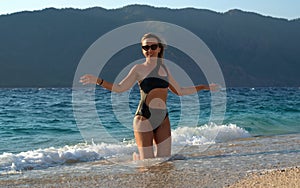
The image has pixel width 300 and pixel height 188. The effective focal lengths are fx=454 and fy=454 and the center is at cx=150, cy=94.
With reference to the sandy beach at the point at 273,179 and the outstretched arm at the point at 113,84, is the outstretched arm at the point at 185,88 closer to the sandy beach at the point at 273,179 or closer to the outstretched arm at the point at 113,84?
the outstretched arm at the point at 113,84

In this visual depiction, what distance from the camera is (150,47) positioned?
7.04 metres

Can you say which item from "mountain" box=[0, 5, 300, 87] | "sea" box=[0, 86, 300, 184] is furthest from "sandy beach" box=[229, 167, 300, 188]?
"mountain" box=[0, 5, 300, 87]

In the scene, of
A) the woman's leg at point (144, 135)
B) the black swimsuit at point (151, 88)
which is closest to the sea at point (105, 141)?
the woman's leg at point (144, 135)

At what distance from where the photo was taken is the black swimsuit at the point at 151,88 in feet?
23.2

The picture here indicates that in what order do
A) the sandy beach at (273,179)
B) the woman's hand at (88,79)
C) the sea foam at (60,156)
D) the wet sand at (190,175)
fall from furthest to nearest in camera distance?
the sea foam at (60,156), the woman's hand at (88,79), the wet sand at (190,175), the sandy beach at (273,179)

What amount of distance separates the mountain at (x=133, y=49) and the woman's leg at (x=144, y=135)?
7913 cm

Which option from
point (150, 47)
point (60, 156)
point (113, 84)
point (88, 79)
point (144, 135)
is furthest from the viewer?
point (60, 156)

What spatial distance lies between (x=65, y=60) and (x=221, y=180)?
397 ft

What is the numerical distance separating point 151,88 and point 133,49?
79.3 meters

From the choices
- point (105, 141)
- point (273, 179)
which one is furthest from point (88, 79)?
point (105, 141)

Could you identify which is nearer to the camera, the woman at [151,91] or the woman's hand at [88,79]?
the woman's hand at [88,79]

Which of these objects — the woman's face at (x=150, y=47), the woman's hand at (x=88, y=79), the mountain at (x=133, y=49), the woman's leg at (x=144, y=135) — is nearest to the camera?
the woman's hand at (x=88, y=79)

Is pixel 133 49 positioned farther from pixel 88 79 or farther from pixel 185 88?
pixel 88 79

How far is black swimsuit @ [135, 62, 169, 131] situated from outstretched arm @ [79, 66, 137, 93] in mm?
245
